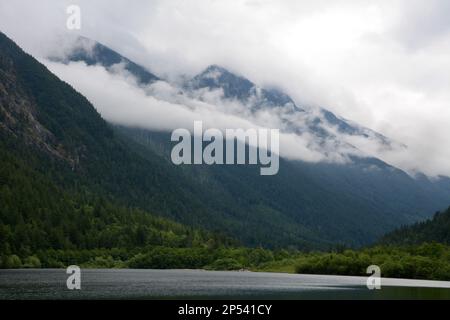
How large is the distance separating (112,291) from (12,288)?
1890cm

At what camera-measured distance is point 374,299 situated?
119500 mm

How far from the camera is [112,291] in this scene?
424 ft
